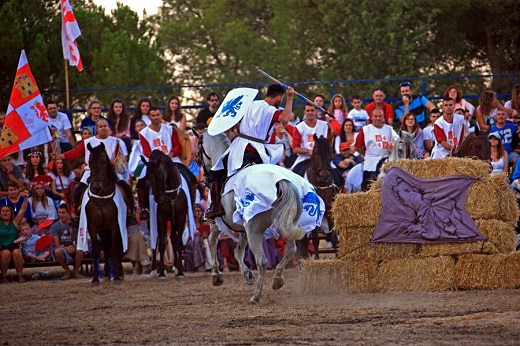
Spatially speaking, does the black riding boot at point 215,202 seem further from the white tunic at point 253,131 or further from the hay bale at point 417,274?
the hay bale at point 417,274

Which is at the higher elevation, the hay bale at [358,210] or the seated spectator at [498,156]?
the seated spectator at [498,156]

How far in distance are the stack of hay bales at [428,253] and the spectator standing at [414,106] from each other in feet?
23.9

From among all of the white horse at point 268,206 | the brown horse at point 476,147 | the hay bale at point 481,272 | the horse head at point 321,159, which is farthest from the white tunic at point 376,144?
the white horse at point 268,206

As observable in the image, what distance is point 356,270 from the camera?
14.9 meters

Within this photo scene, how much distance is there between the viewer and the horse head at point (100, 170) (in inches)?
696

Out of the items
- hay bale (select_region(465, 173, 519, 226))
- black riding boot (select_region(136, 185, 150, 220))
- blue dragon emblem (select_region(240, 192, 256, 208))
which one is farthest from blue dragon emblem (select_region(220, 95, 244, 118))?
black riding boot (select_region(136, 185, 150, 220))

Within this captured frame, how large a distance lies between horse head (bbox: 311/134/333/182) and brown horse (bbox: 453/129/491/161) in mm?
2303

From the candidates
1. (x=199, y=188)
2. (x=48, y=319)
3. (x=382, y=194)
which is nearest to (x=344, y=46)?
(x=199, y=188)

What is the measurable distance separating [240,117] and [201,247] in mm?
6698

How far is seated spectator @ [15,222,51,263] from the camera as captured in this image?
64.0ft

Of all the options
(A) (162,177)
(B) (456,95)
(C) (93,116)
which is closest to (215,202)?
(A) (162,177)

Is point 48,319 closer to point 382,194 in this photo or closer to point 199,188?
point 382,194

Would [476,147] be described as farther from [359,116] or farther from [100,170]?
[100,170]

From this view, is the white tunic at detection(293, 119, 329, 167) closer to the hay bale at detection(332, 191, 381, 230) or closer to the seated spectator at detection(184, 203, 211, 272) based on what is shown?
the seated spectator at detection(184, 203, 211, 272)
